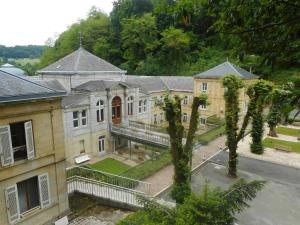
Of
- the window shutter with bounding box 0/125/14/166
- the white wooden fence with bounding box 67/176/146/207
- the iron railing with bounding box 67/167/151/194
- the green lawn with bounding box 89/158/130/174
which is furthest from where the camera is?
the green lawn with bounding box 89/158/130/174

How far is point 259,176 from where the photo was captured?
1828cm

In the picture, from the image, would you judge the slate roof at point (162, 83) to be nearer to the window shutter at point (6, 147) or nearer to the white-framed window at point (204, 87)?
the white-framed window at point (204, 87)

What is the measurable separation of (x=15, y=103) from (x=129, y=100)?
63.0ft

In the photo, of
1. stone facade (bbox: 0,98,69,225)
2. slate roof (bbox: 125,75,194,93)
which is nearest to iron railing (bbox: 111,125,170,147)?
slate roof (bbox: 125,75,194,93)

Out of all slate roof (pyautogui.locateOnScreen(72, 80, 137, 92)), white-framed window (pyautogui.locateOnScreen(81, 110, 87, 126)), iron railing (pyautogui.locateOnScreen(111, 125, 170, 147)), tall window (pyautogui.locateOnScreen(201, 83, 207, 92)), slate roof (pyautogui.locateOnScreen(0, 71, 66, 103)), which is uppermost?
slate roof (pyautogui.locateOnScreen(0, 71, 66, 103))

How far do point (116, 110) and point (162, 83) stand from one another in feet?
43.4

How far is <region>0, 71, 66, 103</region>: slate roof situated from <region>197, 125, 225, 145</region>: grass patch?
16.7 metres

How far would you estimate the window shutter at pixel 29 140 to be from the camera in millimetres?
11618

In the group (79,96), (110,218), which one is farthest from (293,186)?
(79,96)

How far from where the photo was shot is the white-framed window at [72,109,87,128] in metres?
24.4

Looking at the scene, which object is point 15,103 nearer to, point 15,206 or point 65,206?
point 15,206

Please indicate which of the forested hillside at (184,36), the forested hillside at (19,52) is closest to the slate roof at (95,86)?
the forested hillside at (184,36)

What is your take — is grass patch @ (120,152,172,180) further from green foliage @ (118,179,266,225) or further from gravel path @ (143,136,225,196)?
green foliage @ (118,179,266,225)

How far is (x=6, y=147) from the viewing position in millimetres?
10945
